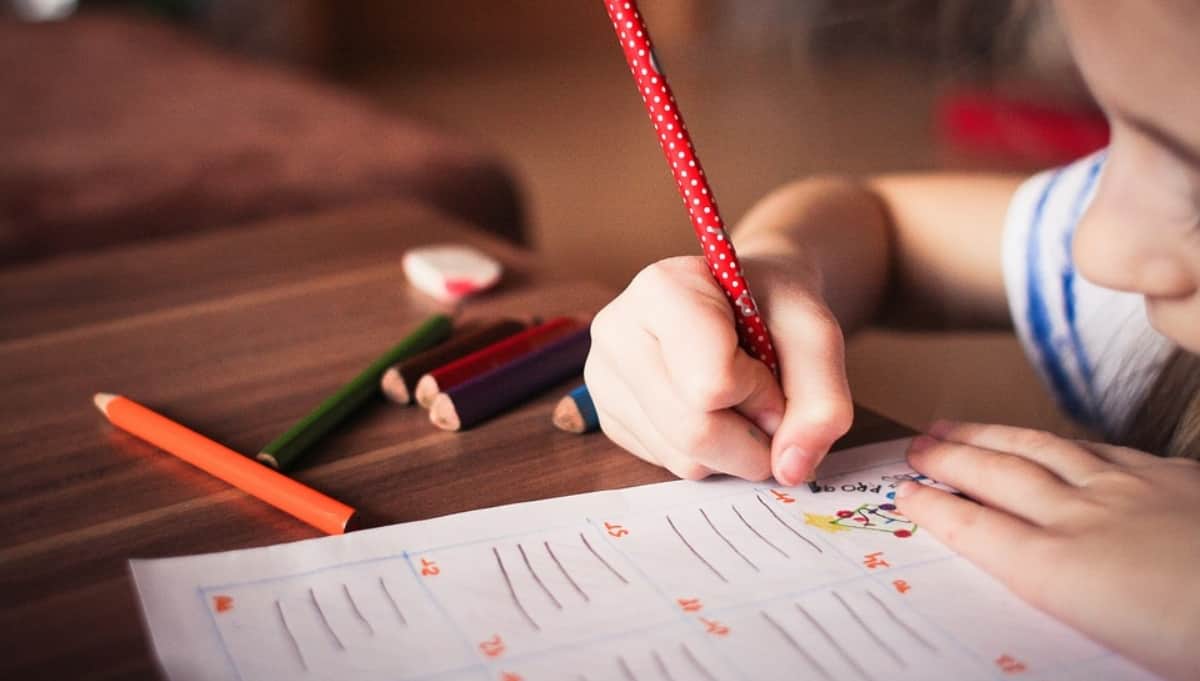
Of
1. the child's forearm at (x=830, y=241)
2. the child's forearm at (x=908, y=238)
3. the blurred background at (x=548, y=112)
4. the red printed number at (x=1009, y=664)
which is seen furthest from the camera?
the blurred background at (x=548, y=112)

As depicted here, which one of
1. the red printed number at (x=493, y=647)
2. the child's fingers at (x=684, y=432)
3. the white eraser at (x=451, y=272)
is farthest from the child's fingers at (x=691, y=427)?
the white eraser at (x=451, y=272)

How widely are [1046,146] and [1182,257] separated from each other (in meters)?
2.08

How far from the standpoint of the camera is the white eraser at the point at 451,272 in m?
0.64

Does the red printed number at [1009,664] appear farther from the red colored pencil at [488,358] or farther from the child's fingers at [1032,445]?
the red colored pencil at [488,358]

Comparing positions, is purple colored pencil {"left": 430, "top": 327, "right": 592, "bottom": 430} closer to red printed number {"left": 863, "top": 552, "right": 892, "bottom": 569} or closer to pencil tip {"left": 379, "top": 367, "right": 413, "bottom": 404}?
pencil tip {"left": 379, "top": 367, "right": 413, "bottom": 404}

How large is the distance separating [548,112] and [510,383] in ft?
8.74

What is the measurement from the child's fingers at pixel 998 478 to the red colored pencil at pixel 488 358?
19 cm

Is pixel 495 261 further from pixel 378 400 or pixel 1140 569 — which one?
pixel 1140 569

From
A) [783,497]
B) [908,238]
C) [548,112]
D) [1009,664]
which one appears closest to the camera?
[1009,664]

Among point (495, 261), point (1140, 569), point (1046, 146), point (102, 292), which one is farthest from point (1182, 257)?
point (1046, 146)

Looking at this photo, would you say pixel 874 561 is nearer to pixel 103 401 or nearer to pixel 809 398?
pixel 809 398

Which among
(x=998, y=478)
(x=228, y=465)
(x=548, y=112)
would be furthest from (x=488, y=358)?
(x=548, y=112)

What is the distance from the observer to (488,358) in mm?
515

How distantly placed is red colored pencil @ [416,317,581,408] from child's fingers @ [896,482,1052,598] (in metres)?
0.20
